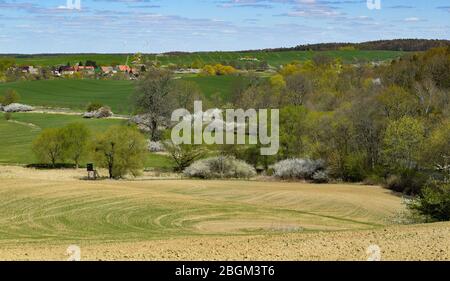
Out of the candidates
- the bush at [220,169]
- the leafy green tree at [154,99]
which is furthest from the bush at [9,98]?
the bush at [220,169]

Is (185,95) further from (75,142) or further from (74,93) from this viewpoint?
(74,93)

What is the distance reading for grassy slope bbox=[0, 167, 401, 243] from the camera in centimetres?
3041

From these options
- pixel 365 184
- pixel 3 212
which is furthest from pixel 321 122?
pixel 3 212

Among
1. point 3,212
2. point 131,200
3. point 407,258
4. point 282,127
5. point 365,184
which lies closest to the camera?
point 407,258

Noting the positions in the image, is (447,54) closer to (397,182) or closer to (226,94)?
(226,94)

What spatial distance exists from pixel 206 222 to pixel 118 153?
81.1 feet

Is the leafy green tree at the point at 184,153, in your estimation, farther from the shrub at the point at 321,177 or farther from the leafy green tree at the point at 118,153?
the shrub at the point at 321,177

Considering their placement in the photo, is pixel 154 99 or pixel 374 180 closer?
pixel 374 180

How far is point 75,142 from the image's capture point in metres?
64.5

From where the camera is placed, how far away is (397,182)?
160ft

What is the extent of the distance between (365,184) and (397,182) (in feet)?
11.9

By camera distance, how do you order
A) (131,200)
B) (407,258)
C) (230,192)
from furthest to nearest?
1. (230,192)
2. (131,200)
3. (407,258)

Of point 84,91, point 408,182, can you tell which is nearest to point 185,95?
point 408,182

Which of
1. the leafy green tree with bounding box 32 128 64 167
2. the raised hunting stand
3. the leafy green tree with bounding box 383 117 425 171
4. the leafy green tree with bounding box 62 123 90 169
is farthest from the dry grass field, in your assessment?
the leafy green tree with bounding box 62 123 90 169
